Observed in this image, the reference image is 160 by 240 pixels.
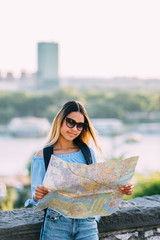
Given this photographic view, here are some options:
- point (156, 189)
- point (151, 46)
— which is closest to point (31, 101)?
point (151, 46)

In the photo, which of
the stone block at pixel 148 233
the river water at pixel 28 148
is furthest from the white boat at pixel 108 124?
the stone block at pixel 148 233

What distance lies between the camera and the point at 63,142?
1.18 metres

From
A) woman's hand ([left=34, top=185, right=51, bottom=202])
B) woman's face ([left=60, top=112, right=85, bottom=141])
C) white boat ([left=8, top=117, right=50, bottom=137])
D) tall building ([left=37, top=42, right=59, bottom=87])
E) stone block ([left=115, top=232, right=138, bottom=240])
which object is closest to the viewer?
woman's hand ([left=34, top=185, right=51, bottom=202])

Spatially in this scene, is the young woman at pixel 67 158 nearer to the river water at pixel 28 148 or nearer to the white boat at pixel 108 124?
the river water at pixel 28 148

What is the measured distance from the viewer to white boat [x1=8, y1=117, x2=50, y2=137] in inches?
1037

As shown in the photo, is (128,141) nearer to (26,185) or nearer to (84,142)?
(26,185)

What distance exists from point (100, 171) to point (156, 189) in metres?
1.17

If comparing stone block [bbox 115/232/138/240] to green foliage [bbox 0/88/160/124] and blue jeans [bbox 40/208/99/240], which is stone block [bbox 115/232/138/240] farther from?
green foliage [bbox 0/88/160/124]

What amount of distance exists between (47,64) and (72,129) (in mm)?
28761

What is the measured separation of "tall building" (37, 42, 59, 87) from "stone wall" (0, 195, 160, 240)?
27.5 m

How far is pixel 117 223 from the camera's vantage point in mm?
1340

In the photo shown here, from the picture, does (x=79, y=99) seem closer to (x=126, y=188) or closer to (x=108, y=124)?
(x=108, y=124)

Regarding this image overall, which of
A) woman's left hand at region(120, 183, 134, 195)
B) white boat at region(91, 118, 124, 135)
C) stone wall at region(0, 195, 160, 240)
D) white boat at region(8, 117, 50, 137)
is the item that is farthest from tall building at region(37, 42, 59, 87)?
woman's left hand at region(120, 183, 134, 195)

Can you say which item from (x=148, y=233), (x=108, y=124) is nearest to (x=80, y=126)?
(x=148, y=233)
